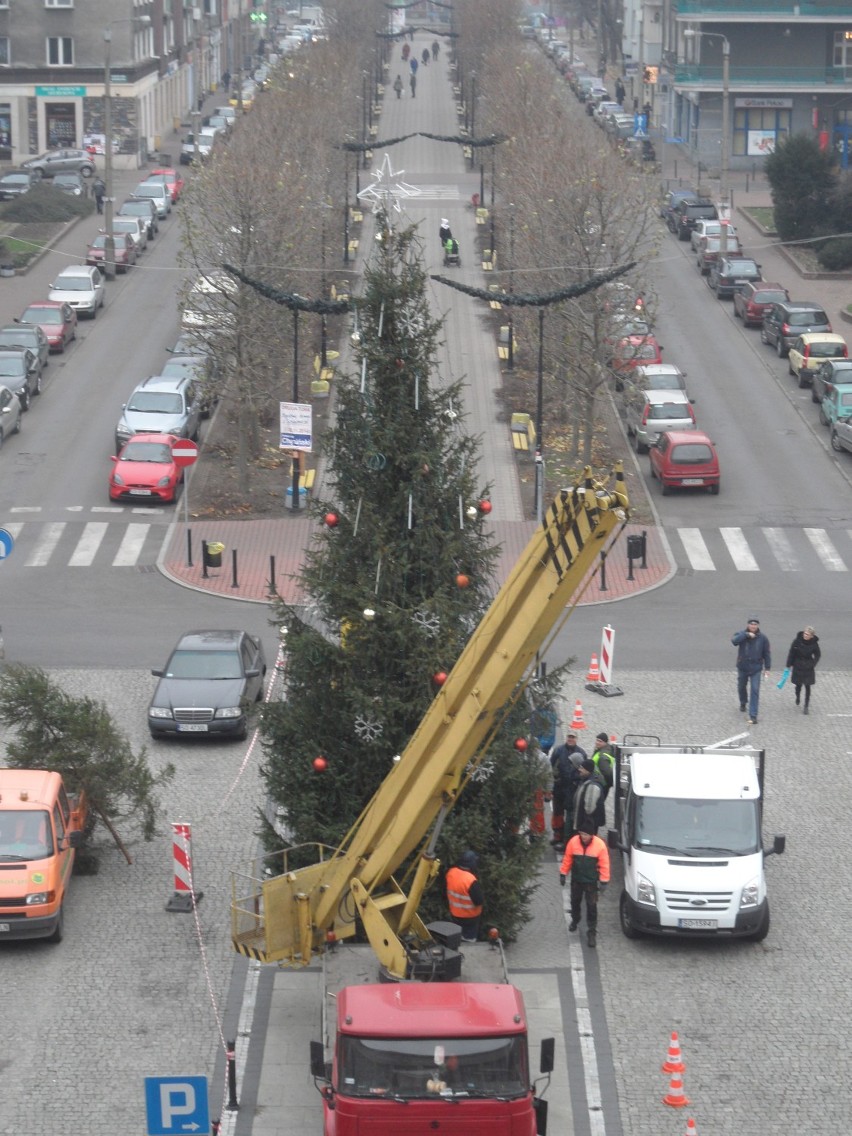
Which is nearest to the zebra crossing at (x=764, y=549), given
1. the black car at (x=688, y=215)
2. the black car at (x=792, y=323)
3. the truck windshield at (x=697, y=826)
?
the black car at (x=792, y=323)

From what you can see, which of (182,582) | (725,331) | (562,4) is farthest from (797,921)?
(562,4)

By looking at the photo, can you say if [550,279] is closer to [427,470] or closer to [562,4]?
[427,470]

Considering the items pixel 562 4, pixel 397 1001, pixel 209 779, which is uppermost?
pixel 562 4

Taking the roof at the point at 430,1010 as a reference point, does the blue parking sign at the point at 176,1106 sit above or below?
below

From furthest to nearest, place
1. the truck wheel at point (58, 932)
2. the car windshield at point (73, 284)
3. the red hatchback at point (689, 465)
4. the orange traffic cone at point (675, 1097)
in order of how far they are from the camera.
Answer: the car windshield at point (73, 284) → the red hatchback at point (689, 465) → the truck wheel at point (58, 932) → the orange traffic cone at point (675, 1097)

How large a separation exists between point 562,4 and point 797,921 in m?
169

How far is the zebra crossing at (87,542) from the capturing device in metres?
40.3

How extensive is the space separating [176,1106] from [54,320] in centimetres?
4680

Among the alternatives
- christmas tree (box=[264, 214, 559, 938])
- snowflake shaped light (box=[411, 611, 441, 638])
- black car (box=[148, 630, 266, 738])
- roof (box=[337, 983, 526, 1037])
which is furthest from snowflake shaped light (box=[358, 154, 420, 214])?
roof (box=[337, 983, 526, 1037])

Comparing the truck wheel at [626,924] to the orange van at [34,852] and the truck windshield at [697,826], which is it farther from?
the orange van at [34,852]

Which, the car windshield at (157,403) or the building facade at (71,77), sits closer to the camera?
the car windshield at (157,403)

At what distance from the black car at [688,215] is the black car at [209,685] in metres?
48.8

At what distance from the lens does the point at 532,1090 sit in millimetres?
15367

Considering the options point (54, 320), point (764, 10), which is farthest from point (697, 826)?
point (764, 10)
